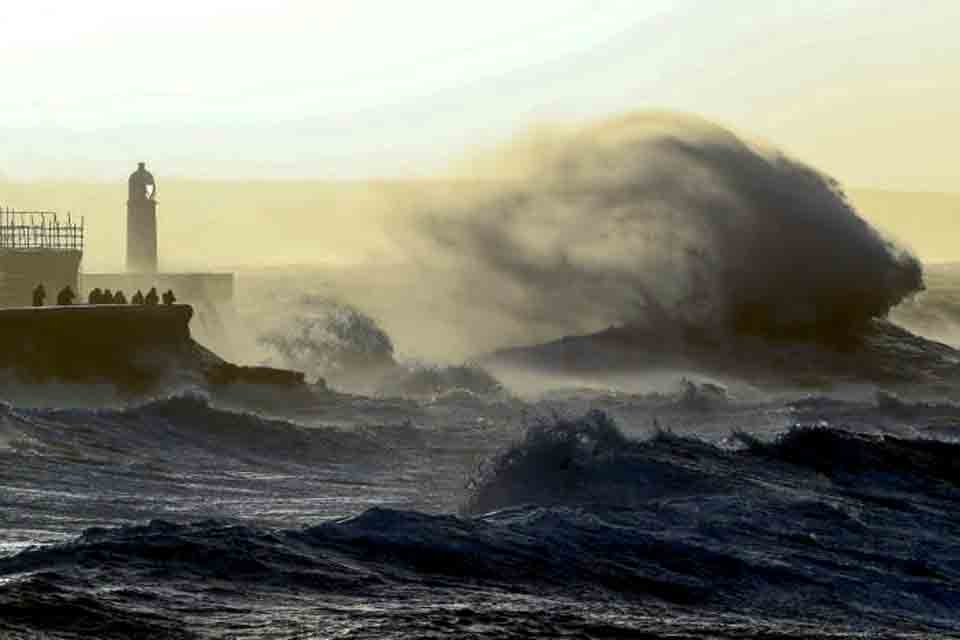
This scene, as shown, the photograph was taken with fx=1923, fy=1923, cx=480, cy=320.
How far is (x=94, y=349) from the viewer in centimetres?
2927

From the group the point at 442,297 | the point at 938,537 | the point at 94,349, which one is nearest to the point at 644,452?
the point at 938,537

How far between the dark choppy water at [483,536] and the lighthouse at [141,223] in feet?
72.1

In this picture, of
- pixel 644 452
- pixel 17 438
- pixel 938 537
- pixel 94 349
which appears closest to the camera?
pixel 938 537

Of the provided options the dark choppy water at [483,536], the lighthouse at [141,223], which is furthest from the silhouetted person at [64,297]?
the lighthouse at [141,223]

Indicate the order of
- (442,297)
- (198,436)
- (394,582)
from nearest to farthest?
(394,582) < (198,436) < (442,297)

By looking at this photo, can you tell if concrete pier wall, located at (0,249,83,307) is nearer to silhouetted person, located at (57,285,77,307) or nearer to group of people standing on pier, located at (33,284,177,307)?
group of people standing on pier, located at (33,284,177,307)

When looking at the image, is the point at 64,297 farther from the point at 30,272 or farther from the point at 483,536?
the point at 483,536

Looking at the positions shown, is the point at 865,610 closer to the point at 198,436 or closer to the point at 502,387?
the point at 198,436

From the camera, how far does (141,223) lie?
142 ft

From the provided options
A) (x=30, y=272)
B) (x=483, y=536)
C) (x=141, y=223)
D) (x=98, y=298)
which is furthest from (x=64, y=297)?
(x=483, y=536)

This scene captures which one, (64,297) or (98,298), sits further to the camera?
(98,298)

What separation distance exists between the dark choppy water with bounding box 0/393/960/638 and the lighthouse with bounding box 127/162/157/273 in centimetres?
2199

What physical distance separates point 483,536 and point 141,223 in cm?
3296

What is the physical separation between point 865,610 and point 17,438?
1089cm
